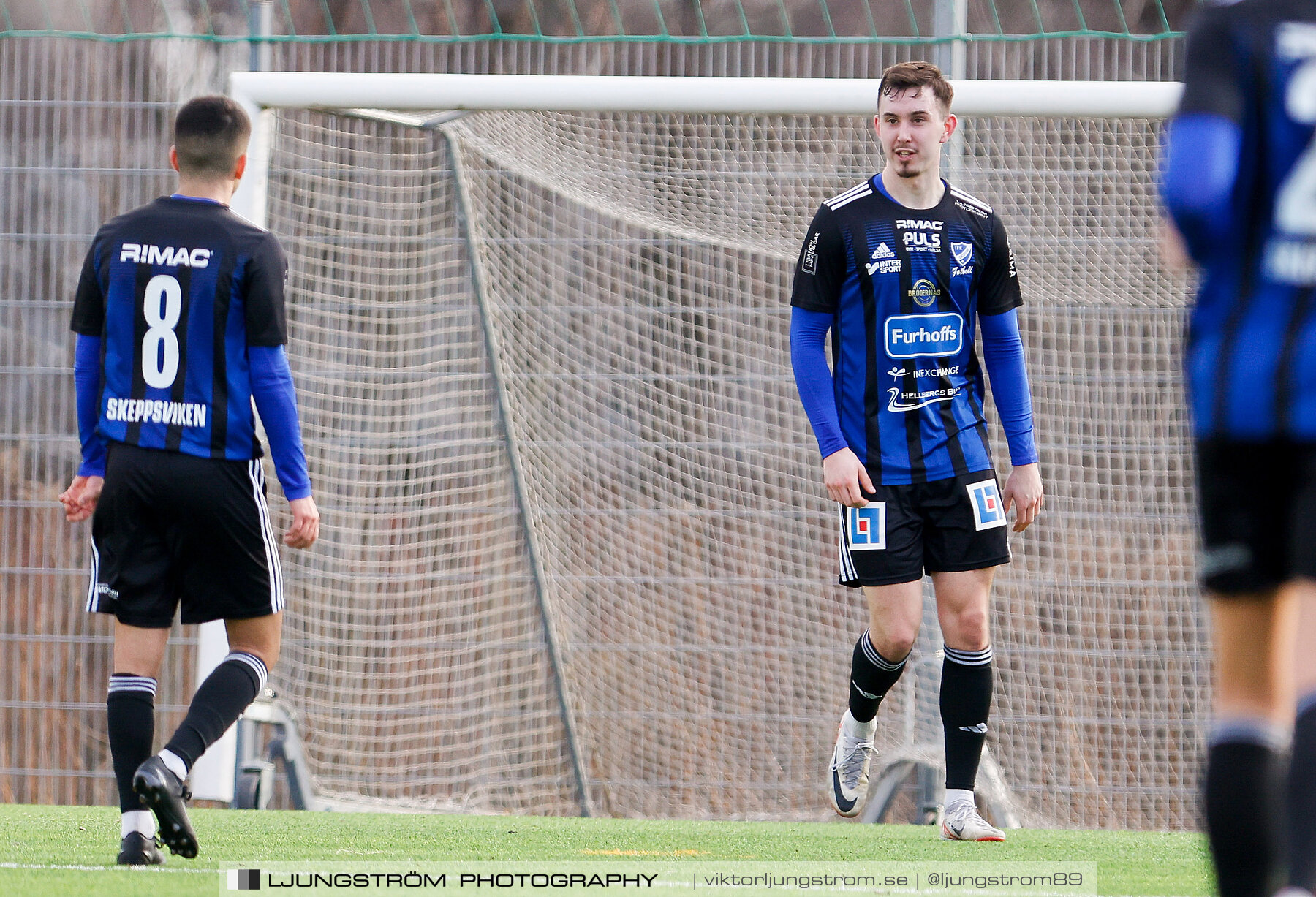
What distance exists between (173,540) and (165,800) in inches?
23.6

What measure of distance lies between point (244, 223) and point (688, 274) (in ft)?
8.22

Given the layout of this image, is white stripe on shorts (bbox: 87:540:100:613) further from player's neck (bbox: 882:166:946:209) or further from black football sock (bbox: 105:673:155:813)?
player's neck (bbox: 882:166:946:209)

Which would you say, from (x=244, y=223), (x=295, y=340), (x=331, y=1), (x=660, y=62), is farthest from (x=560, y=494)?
(x=331, y=1)

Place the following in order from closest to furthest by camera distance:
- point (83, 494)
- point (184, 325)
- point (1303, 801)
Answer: point (1303, 801), point (184, 325), point (83, 494)

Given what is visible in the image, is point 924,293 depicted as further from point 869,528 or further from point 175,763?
point 175,763

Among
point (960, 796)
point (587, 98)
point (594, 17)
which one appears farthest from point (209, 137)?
point (594, 17)

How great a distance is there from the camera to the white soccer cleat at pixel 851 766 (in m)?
4.23

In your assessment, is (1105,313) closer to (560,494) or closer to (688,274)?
(688,274)

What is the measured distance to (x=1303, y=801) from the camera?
159cm

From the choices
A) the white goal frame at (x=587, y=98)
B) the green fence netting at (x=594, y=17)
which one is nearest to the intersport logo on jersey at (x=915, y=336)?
the white goal frame at (x=587, y=98)

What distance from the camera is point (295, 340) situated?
581 centimetres

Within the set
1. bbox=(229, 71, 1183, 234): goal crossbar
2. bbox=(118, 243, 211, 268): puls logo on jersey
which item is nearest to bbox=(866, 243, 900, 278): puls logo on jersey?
bbox=(229, 71, 1183, 234): goal crossbar

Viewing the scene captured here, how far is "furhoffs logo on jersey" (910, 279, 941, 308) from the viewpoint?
4039mm

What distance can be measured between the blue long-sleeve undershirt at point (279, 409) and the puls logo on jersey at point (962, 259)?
68.3 inches
